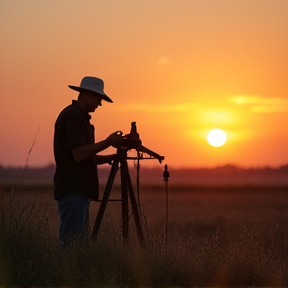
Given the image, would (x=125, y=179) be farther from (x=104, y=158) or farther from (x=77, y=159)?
(x=77, y=159)

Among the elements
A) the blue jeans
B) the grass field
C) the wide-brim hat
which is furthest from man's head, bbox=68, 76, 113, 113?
the grass field

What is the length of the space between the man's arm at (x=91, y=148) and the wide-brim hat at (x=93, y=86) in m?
0.45

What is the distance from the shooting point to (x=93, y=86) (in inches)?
394

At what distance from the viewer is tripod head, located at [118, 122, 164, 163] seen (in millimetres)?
10180

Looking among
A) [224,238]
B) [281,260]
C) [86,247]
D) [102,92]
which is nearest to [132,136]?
[102,92]

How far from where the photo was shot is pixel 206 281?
9.56 metres

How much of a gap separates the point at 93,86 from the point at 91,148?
0.71 m

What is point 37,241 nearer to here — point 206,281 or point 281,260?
point 206,281

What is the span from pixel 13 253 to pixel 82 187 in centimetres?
98

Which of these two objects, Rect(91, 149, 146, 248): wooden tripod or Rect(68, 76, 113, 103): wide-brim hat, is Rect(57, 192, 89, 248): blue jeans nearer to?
Rect(91, 149, 146, 248): wooden tripod

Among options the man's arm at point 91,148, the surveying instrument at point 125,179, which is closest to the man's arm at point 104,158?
the surveying instrument at point 125,179

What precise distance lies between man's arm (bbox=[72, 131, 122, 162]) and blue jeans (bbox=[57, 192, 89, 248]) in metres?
0.43

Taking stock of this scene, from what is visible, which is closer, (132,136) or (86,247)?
(86,247)

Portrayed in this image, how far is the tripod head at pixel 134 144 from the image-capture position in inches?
401
